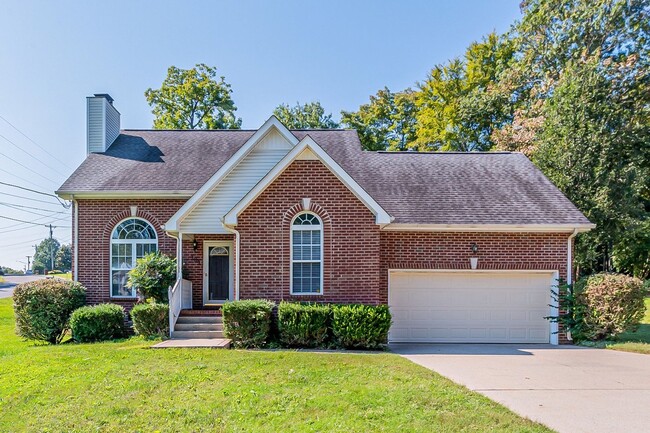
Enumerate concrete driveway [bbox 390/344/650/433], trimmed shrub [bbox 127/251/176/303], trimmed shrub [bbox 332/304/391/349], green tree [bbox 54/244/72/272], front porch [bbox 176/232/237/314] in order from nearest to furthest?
concrete driveway [bbox 390/344/650/433] < trimmed shrub [bbox 332/304/391/349] < trimmed shrub [bbox 127/251/176/303] < front porch [bbox 176/232/237/314] < green tree [bbox 54/244/72/272]

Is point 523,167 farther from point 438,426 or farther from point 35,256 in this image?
point 35,256

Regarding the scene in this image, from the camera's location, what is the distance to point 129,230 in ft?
47.8

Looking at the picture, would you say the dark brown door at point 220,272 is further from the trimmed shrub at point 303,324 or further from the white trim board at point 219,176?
the trimmed shrub at point 303,324

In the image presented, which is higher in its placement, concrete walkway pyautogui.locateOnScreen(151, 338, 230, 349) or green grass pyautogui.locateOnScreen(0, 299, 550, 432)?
green grass pyautogui.locateOnScreen(0, 299, 550, 432)

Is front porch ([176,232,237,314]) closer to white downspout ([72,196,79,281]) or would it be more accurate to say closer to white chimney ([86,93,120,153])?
white downspout ([72,196,79,281])

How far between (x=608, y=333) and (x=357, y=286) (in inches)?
284

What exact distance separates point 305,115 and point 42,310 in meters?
29.5

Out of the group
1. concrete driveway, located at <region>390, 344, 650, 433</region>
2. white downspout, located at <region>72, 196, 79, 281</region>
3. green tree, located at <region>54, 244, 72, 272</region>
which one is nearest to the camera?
concrete driveway, located at <region>390, 344, 650, 433</region>

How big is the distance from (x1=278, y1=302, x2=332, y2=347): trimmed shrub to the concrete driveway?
2.05 meters

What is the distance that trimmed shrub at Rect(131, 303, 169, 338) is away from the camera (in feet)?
38.9

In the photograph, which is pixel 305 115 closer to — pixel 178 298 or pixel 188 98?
pixel 188 98

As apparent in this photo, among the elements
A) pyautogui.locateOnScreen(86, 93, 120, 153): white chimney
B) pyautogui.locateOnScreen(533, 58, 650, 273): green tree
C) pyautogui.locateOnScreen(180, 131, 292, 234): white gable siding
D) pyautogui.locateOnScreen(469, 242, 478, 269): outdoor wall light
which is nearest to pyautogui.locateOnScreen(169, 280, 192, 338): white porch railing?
pyautogui.locateOnScreen(180, 131, 292, 234): white gable siding

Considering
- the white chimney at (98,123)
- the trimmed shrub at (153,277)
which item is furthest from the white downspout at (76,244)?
the white chimney at (98,123)

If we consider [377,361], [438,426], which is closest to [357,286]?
[377,361]
